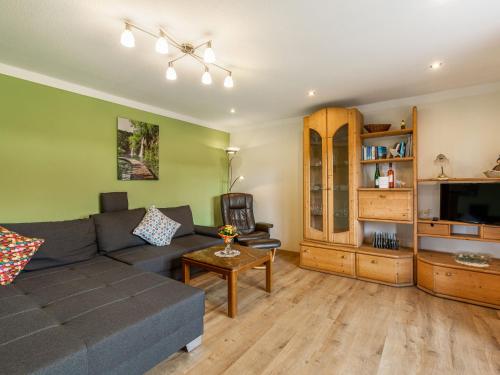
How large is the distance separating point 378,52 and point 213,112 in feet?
8.35

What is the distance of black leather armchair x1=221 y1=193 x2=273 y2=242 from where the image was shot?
4137 millimetres

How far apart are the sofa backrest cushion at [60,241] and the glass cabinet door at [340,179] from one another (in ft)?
10.1

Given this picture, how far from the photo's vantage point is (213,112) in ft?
13.2

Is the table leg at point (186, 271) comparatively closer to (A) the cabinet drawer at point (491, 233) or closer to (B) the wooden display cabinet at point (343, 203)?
(B) the wooden display cabinet at point (343, 203)

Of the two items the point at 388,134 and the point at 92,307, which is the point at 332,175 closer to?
the point at 388,134

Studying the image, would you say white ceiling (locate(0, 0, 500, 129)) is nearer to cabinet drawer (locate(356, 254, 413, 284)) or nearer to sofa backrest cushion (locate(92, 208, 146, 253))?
sofa backrest cushion (locate(92, 208, 146, 253))

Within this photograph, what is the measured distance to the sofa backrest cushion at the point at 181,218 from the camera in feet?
11.6

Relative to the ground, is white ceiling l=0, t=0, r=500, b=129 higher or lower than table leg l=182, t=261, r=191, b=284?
higher

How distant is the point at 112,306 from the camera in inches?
62.1

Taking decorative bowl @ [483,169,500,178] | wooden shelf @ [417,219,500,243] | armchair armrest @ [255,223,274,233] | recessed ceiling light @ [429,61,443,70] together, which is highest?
recessed ceiling light @ [429,61,443,70]

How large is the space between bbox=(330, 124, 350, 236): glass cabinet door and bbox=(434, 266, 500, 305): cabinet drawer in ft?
3.65

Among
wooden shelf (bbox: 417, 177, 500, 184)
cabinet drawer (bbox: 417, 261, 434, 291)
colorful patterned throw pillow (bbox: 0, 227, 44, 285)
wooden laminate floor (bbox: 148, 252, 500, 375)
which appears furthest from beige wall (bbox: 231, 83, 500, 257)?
colorful patterned throw pillow (bbox: 0, 227, 44, 285)

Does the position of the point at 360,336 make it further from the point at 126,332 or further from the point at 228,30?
the point at 228,30

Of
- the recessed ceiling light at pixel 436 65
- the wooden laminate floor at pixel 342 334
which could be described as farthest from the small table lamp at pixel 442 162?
the wooden laminate floor at pixel 342 334
